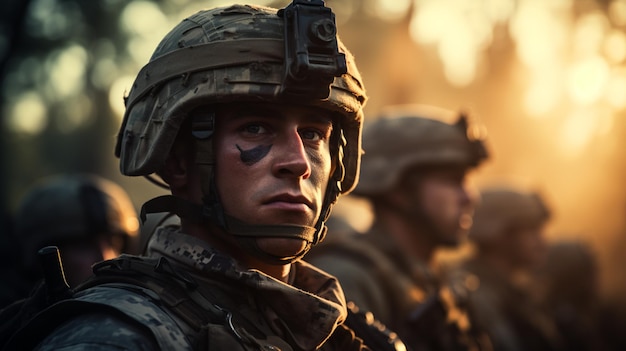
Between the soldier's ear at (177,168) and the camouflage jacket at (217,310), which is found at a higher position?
the soldier's ear at (177,168)

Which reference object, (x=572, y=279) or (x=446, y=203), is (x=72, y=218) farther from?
(x=572, y=279)

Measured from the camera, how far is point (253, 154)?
3.94 meters

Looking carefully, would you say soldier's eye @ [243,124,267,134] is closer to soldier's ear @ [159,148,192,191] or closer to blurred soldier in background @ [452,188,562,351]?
soldier's ear @ [159,148,192,191]

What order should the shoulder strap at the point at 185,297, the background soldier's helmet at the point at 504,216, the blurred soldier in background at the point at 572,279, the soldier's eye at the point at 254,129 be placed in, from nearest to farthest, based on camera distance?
the shoulder strap at the point at 185,297 < the soldier's eye at the point at 254,129 < the background soldier's helmet at the point at 504,216 < the blurred soldier in background at the point at 572,279

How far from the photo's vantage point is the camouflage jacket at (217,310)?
3.46 meters

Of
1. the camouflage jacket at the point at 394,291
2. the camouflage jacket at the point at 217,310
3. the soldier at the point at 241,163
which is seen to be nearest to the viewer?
the camouflage jacket at the point at 217,310

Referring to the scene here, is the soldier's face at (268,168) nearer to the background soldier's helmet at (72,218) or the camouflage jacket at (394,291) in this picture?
the camouflage jacket at (394,291)

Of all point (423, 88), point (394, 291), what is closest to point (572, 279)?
point (394, 291)

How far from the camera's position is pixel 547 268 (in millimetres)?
15562

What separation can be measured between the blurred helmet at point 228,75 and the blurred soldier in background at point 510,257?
713 centimetres

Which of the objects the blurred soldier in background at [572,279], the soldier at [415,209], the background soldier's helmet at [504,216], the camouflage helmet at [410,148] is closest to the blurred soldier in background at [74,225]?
the soldier at [415,209]

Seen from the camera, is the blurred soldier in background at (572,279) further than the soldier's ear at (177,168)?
Yes

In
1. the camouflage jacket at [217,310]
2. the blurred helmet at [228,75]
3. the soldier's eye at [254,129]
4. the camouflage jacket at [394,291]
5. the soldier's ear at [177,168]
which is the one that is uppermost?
the blurred helmet at [228,75]

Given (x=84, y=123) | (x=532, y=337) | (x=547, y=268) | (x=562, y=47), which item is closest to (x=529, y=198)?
(x=532, y=337)
